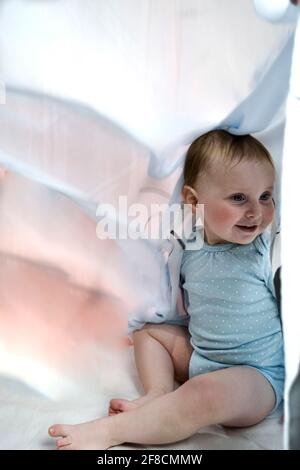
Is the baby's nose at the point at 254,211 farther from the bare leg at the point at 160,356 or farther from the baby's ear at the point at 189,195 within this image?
the bare leg at the point at 160,356

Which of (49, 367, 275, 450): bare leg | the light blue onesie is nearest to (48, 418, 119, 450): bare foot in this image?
(49, 367, 275, 450): bare leg

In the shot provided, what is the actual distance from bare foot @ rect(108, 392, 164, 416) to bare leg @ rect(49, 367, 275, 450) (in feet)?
0.15

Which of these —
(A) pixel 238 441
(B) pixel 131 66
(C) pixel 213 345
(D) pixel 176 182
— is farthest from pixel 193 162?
(A) pixel 238 441

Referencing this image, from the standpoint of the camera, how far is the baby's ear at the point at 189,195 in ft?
3.68

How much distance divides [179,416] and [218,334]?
162 millimetres

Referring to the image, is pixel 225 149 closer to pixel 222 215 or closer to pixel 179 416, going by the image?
pixel 222 215

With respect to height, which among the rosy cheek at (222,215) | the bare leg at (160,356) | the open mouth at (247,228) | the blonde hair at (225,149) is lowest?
the bare leg at (160,356)

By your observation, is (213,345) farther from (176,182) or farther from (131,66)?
(131,66)

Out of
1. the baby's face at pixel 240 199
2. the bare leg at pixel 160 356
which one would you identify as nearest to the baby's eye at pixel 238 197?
the baby's face at pixel 240 199

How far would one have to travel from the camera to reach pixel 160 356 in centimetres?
112

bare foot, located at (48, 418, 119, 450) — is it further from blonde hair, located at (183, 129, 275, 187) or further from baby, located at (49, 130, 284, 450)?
blonde hair, located at (183, 129, 275, 187)

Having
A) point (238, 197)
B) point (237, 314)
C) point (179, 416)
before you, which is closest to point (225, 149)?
point (238, 197)
